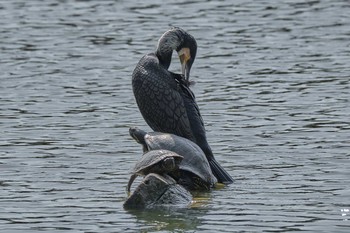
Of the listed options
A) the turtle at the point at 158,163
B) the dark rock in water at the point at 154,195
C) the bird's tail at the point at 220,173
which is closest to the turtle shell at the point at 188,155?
the bird's tail at the point at 220,173

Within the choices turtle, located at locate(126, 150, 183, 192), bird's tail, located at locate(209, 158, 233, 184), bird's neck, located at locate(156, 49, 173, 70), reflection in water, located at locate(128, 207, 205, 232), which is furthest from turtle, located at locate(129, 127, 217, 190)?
bird's neck, located at locate(156, 49, 173, 70)

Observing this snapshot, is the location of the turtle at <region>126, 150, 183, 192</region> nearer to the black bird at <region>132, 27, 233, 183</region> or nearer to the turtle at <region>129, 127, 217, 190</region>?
the turtle at <region>129, 127, 217, 190</region>

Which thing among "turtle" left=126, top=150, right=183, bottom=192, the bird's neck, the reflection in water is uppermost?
the bird's neck

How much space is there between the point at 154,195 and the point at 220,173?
4.03 feet

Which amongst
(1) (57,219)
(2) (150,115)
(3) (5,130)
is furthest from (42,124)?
(1) (57,219)

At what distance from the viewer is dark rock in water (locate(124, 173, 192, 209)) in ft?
37.2

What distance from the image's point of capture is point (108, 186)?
1238 cm

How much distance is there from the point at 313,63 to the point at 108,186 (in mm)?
7287

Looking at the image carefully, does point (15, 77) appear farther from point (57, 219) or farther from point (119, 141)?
point (57, 219)

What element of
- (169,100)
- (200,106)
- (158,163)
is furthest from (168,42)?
(200,106)

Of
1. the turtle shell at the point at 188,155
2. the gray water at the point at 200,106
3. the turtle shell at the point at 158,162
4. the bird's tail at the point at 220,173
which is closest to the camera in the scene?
the gray water at the point at 200,106

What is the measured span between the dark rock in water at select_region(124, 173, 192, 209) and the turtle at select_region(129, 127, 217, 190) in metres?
0.52

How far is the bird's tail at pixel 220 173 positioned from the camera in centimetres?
1242

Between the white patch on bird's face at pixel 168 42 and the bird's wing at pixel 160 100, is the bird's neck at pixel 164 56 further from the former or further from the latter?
the bird's wing at pixel 160 100
